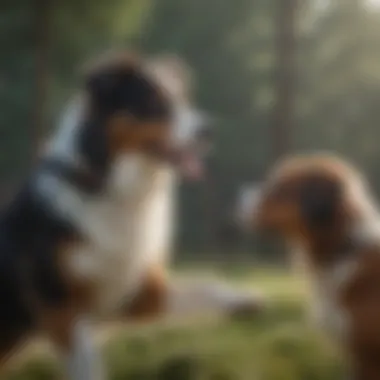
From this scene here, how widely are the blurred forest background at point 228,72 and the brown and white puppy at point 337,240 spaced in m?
0.05

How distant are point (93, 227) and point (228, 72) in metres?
0.28

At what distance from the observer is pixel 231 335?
1.44 m

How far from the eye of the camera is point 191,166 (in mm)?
1425

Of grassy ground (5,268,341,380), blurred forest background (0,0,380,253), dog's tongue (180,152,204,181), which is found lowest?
grassy ground (5,268,341,380)

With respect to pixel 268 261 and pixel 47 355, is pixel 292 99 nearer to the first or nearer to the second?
pixel 268 261

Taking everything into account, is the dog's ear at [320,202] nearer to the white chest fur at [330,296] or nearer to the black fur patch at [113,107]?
the white chest fur at [330,296]

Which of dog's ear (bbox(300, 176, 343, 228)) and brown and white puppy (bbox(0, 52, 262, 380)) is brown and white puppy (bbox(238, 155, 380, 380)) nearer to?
dog's ear (bbox(300, 176, 343, 228))

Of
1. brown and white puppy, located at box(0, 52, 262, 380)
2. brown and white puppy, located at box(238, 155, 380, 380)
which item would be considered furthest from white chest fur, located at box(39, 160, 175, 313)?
brown and white puppy, located at box(238, 155, 380, 380)

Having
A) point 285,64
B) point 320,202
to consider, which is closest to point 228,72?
point 285,64

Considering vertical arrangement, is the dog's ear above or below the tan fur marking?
above

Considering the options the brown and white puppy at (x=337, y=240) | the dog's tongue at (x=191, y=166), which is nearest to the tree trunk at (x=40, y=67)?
the dog's tongue at (x=191, y=166)

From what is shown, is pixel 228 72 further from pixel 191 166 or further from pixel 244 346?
pixel 244 346

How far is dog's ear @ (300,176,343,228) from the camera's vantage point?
4.55 ft

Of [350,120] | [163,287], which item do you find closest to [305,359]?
[163,287]
